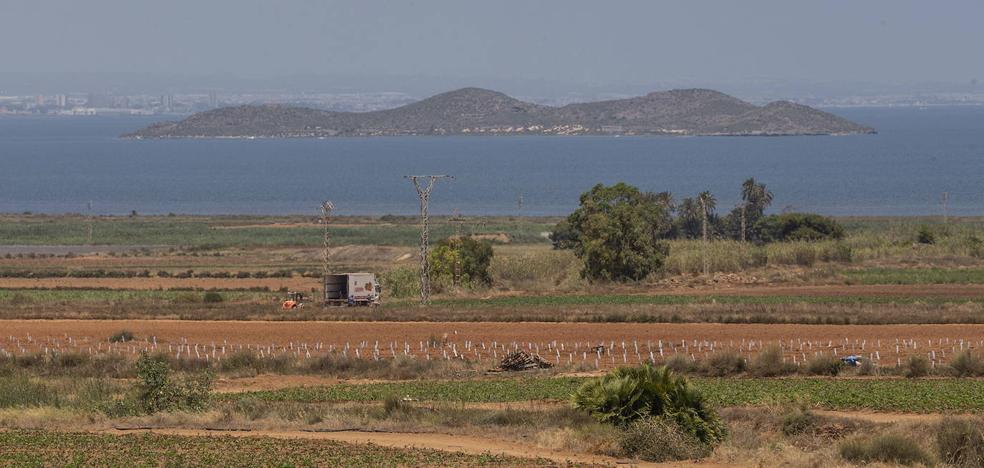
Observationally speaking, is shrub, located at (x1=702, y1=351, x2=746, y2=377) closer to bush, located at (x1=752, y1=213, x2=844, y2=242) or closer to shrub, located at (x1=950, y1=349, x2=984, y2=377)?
shrub, located at (x1=950, y1=349, x2=984, y2=377)

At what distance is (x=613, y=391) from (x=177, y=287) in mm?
44963

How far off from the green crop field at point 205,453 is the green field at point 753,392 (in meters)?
6.04

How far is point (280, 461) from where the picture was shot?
65.2ft

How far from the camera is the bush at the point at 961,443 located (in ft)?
63.7

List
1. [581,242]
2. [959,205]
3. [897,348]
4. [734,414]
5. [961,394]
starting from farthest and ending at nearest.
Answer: [959,205]
[581,242]
[897,348]
[961,394]
[734,414]

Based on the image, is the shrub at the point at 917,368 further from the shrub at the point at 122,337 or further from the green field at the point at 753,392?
the shrub at the point at 122,337

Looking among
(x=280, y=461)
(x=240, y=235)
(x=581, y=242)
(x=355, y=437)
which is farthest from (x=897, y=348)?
(x=240, y=235)

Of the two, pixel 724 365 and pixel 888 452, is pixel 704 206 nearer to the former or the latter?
pixel 724 365

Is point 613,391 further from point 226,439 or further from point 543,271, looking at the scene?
point 543,271

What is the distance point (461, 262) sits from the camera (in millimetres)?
60469

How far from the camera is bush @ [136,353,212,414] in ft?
84.4

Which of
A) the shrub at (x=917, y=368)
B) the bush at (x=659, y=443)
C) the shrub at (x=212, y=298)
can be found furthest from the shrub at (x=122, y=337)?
the bush at (x=659, y=443)

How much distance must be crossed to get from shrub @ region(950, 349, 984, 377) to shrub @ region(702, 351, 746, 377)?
4665mm

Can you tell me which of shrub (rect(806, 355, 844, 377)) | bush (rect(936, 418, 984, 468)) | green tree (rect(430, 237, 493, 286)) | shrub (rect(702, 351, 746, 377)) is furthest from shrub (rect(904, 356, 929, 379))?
green tree (rect(430, 237, 493, 286))
